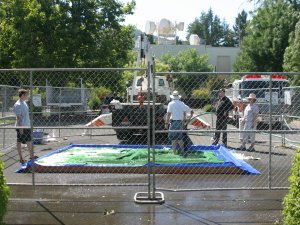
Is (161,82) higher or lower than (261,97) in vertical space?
higher

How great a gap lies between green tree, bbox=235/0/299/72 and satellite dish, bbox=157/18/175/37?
20745 millimetres

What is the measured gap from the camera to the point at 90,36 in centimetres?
2967

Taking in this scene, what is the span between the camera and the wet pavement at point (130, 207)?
668cm

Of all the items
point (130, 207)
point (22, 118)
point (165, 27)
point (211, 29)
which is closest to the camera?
point (130, 207)

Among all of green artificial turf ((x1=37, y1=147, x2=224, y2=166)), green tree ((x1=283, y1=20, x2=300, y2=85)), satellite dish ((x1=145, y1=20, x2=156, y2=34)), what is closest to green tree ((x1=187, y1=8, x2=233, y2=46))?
green tree ((x1=283, y1=20, x2=300, y2=85))

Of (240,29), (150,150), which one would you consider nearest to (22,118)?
(150,150)

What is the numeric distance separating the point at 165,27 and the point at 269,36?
23039 millimetres

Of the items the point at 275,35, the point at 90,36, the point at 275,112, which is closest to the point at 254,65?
the point at 275,35

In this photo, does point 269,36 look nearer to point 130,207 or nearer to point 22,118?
point 22,118

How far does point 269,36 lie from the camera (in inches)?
1560

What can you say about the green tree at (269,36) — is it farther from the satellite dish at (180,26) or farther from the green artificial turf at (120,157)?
the green artificial turf at (120,157)

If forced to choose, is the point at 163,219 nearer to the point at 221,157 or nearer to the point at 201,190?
the point at 201,190

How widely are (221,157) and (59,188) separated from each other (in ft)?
15.3

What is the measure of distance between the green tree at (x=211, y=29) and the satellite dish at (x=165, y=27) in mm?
103004
